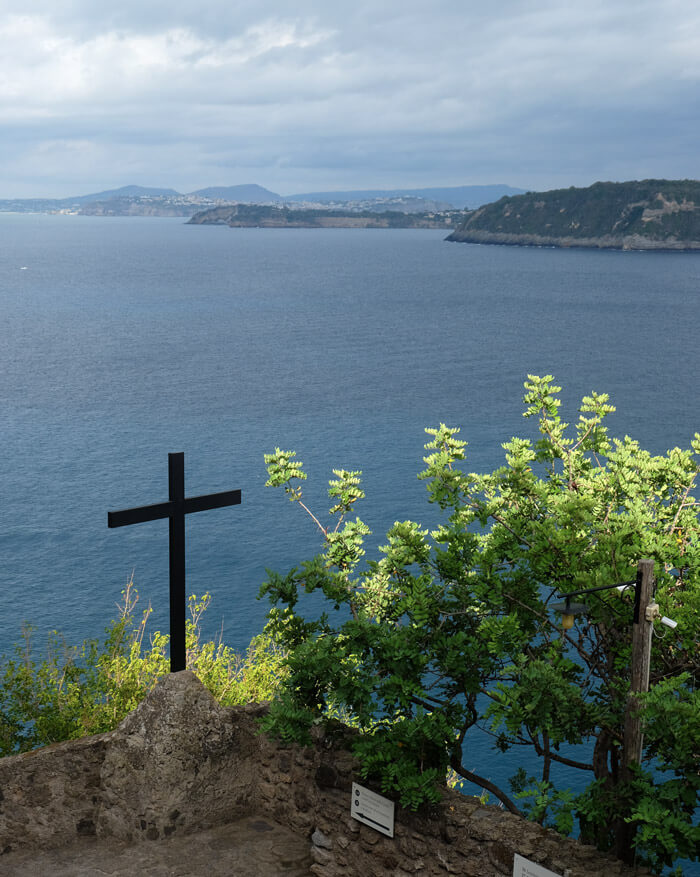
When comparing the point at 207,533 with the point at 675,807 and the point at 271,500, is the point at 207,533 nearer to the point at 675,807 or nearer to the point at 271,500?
the point at 271,500

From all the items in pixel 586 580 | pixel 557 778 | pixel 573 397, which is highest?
pixel 586 580

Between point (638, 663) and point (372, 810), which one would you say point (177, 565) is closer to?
point (372, 810)

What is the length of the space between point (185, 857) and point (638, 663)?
16.4 ft

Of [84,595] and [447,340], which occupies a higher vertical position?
[447,340]

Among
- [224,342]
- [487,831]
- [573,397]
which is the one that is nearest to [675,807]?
[487,831]

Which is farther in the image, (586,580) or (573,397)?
(573,397)

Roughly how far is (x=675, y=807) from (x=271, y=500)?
128ft

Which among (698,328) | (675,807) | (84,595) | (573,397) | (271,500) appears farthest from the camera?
(698,328)

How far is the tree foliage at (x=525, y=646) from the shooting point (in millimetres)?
7988

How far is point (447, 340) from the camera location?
91.1m

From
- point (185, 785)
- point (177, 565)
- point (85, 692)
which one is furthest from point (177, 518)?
point (85, 692)

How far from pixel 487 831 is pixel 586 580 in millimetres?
2433

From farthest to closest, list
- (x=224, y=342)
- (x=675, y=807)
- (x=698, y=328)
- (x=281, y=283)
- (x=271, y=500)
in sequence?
1. (x=281, y=283)
2. (x=698, y=328)
3. (x=224, y=342)
4. (x=271, y=500)
5. (x=675, y=807)

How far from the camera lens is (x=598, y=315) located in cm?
11138
